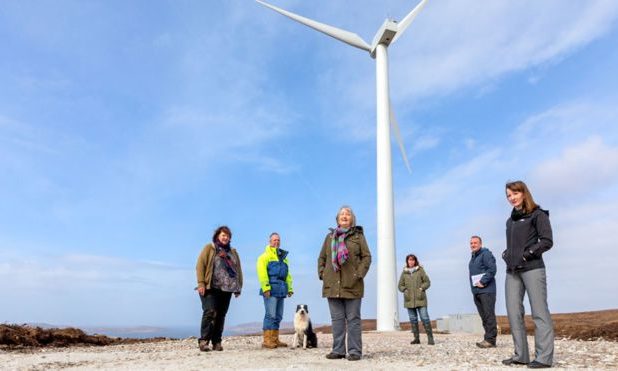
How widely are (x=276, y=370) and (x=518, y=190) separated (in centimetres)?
393

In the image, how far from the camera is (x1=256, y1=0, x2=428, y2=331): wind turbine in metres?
18.1

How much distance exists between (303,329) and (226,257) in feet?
6.89

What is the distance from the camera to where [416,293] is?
34.7 feet

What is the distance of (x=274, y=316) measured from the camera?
9000 mm

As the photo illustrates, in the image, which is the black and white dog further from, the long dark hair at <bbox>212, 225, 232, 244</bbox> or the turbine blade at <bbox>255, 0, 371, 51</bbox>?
the turbine blade at <bbox>255, 0, 371, 51</bbox>

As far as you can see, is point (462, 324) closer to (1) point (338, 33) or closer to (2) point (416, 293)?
(2) point (416, 293)

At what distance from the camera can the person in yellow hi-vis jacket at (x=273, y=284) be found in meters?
8.95

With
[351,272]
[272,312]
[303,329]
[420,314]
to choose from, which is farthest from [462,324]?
[351,272]

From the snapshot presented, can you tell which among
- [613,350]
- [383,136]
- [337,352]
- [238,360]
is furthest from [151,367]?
[383,136]

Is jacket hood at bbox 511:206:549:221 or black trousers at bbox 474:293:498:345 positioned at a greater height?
jacket hood at bbox 511:206:549:221

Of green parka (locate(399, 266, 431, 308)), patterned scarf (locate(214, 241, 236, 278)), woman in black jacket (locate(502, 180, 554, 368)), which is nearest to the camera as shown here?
woman in black jacket (locate(502, 180, 554, 368))

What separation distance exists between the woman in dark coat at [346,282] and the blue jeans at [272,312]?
188cm

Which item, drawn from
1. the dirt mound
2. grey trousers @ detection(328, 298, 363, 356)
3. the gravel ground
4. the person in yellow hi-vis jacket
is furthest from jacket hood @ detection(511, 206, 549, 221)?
the dirt mound

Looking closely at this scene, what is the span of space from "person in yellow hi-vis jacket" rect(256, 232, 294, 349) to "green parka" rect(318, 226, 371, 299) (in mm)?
1748
